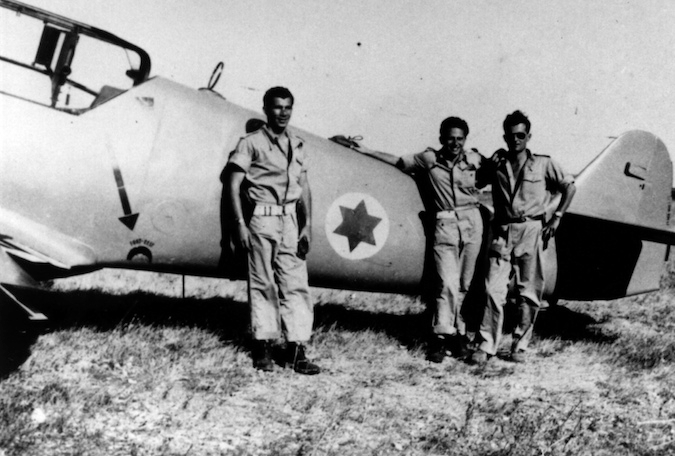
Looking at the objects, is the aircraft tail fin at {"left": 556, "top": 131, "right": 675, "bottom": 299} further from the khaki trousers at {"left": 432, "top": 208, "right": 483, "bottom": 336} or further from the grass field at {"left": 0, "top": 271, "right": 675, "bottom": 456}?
the khaki trousers at {"left": 432, "top": 208, "right": 483, "bottom": 336}

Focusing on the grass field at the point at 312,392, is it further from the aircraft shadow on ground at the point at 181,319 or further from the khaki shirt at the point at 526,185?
the khaki shirt at the point at 526,185

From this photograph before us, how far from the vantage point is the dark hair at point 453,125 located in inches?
197

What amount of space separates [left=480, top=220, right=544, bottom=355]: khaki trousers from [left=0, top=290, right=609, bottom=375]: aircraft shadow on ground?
0.55 meters

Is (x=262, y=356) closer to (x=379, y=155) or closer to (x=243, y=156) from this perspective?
(x=243, y=156)

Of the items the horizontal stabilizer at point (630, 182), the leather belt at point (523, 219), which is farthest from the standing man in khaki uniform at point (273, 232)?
the horizontal stabilizer at point (630, 182)

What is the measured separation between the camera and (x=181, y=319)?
5.54m

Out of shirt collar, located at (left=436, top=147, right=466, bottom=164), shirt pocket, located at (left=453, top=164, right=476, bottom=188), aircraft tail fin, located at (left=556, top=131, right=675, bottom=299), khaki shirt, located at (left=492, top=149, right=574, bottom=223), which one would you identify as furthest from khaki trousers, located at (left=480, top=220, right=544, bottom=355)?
aircraft tail fin, located at (left=556, top=131, right=675, bottom=299)

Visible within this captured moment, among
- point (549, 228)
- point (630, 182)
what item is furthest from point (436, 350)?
point (630, 182)

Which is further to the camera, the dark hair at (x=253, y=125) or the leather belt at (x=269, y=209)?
the dark hair at (x=253, y=125)

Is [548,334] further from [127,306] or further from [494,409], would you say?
[127,306]

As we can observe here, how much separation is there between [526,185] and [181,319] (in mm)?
3349

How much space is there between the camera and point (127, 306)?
236 inches

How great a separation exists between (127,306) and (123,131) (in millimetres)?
2292

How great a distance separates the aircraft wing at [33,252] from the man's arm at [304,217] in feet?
5.01
